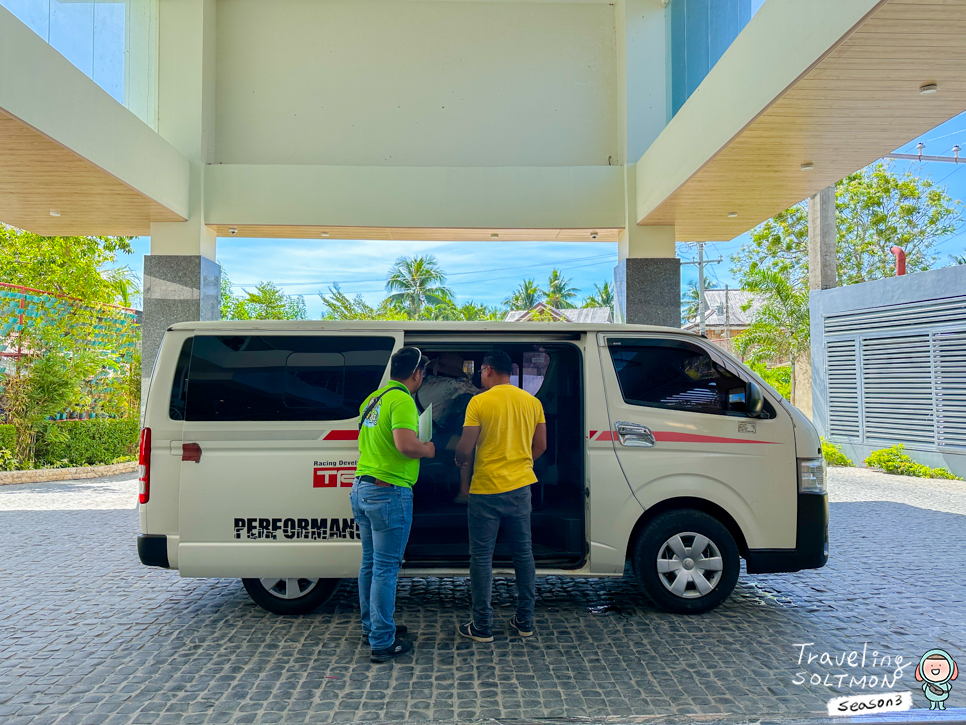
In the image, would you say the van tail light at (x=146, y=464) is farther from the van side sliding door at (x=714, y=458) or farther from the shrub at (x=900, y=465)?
the shrub at (x=900, y=465)

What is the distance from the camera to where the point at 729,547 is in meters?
5.14

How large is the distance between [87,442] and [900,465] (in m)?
14.5

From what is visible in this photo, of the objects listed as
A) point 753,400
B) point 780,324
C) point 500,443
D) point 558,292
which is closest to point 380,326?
point 500,443

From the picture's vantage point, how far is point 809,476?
5.13 meters

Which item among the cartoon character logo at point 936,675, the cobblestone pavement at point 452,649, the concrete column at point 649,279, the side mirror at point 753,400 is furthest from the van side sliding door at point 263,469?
the concrete column at point 649,279

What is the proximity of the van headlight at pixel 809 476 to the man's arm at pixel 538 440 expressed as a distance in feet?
6.09

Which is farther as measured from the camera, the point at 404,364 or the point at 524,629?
the point at 524,629

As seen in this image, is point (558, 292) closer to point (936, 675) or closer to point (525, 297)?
point (525, 297)

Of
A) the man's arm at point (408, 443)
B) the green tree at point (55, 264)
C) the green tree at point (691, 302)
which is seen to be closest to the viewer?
the man's arm at point (408, 443)

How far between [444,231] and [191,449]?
7.54 m

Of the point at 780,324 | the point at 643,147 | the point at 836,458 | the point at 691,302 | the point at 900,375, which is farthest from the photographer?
the point at 691,302

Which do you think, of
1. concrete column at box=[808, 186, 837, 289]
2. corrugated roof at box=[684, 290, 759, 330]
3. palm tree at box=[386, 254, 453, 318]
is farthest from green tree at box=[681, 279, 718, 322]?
concrete column at box=[808, 186, 837, 289]

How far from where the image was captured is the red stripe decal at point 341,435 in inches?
194

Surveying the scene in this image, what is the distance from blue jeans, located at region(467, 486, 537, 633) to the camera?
4.68 metres
